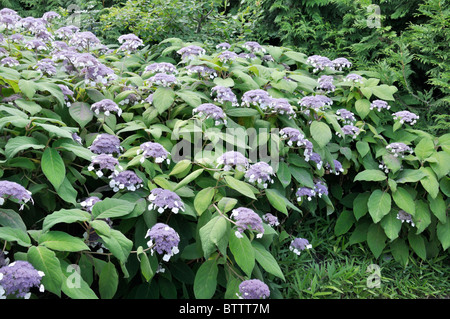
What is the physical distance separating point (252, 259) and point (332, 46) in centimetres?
314

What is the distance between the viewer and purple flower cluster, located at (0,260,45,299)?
131 centimetres

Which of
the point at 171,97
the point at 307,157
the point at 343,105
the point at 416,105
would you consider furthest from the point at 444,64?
the point at 171,97

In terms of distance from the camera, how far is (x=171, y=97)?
2.47 m

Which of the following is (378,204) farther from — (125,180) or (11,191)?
(11,191)

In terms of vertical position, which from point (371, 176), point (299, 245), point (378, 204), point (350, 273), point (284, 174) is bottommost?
point (350, 273)

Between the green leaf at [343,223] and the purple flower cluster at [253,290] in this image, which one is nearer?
the purple flower cluster at [253,290]

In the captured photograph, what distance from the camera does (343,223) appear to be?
304 cm

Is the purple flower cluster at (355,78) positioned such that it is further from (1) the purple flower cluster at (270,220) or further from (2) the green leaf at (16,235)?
(2) the green leaf at (16,235)

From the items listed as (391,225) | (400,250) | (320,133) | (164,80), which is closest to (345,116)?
(320,133)

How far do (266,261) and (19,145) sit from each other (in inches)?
46.6

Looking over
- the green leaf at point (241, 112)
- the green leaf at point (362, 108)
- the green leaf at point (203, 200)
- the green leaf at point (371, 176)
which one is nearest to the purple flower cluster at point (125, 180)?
the green leaf at point (203, 200)

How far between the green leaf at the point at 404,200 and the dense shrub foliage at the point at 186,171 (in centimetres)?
1

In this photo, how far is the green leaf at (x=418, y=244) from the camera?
285 centimetres

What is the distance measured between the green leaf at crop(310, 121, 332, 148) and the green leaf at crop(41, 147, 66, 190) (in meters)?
1.54
